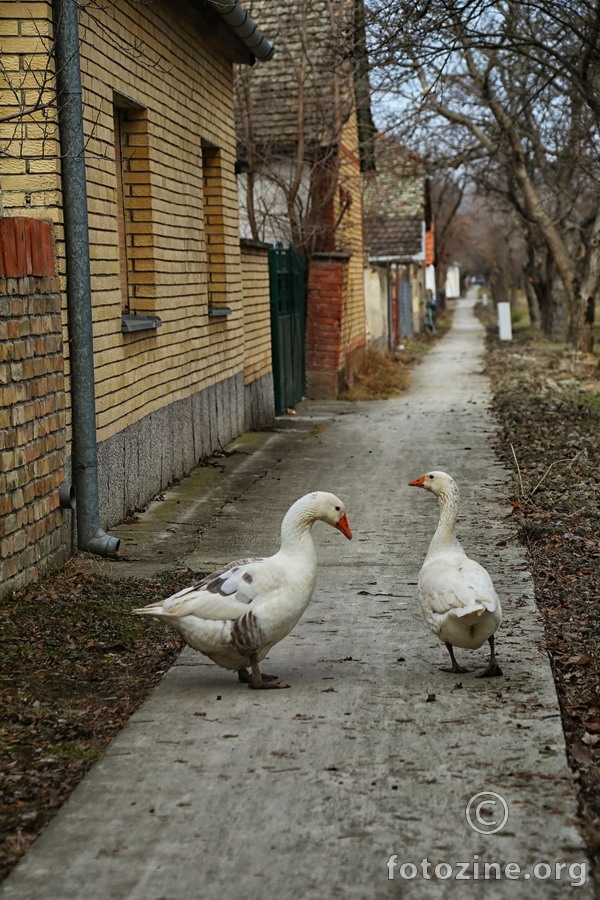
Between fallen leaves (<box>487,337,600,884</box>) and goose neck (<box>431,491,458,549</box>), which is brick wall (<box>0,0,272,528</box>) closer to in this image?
goose neck (<box>431,491,458,549</box>)

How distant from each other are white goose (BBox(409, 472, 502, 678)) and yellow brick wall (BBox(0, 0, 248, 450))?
3.02 metres

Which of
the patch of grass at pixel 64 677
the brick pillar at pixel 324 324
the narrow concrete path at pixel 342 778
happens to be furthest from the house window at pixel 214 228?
the patch of grass at pixel 64 677

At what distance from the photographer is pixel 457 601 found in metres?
4.95

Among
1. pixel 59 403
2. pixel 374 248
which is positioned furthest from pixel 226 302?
pixel 374 248

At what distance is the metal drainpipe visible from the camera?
7125 millimetres

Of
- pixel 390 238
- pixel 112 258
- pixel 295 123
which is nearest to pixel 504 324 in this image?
pixel 390 238

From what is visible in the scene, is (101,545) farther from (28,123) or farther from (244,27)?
(244,27)

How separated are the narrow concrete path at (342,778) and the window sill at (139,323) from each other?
2233mm

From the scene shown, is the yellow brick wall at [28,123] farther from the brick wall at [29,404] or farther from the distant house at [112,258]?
the brick wall at [29,404]

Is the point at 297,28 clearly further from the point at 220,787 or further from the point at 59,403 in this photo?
the point at 220,787

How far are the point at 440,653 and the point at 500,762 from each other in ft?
4.69

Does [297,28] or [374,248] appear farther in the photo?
[374,248]

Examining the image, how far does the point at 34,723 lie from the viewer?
4660 mm

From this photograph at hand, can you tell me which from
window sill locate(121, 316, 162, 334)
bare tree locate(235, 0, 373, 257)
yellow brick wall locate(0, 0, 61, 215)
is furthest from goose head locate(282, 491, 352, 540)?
bare tree locate(235, 0, 373, 257)
